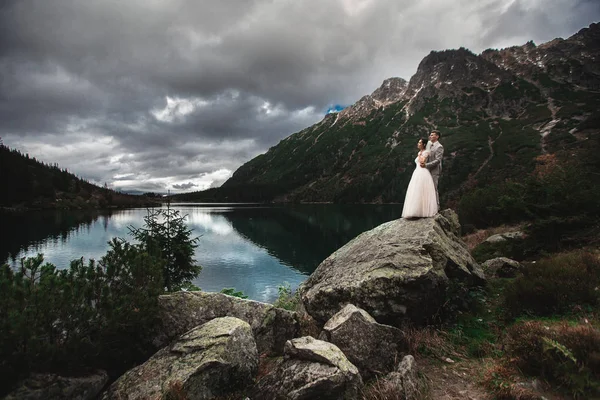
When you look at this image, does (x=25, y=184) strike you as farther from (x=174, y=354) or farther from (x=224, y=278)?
(x=174, y=354)

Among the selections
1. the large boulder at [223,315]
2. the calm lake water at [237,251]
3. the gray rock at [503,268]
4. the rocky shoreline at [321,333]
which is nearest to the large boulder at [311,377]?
the rocky shoreline at [321,333]

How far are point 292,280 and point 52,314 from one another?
1165 inches

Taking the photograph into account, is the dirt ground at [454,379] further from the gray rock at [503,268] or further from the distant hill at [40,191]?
the distant hill at [40,191]

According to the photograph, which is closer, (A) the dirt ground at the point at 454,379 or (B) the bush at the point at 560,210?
(A) the dirt ground at the point at 454,379

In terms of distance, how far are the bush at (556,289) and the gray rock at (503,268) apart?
365 cm

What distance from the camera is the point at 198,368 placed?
19.5 ft

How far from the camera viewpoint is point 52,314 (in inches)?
221

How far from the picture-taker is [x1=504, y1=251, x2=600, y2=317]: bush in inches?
292

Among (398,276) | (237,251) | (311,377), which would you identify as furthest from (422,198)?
(237,251)

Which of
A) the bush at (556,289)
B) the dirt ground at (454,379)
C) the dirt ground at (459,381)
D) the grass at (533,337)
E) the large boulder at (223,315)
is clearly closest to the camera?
the grass at (533,337)

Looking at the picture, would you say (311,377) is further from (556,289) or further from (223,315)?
(556,289)

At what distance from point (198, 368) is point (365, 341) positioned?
11.5 feet

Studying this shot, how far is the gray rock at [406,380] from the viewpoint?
16.7 feet

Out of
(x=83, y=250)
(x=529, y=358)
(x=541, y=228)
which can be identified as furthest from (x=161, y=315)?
(x=83, y=250)
